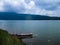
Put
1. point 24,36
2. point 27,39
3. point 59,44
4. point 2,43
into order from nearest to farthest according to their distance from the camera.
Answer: point 2,43, point 59,44, point 24,36, point 27,39

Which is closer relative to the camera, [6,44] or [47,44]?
[6,44]

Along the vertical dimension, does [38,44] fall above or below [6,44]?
below

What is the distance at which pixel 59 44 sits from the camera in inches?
1460

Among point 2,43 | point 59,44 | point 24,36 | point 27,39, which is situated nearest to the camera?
point 2,43

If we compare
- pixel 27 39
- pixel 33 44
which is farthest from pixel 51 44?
pixel 27 39

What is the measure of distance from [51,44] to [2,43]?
71.6ft

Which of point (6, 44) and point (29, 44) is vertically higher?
point (6, 44)

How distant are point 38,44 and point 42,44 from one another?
0.79 metres

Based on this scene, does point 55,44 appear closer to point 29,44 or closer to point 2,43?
point 29,44

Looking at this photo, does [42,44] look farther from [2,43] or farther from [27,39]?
[2,43]

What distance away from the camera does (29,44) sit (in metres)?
37.4

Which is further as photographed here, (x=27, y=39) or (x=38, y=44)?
(x=27, y=39)

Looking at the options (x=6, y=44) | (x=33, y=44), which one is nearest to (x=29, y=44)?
(x=33, y=44)

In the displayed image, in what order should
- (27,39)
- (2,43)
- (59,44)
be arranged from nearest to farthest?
(2,43)
(59,44)
(27,39)
